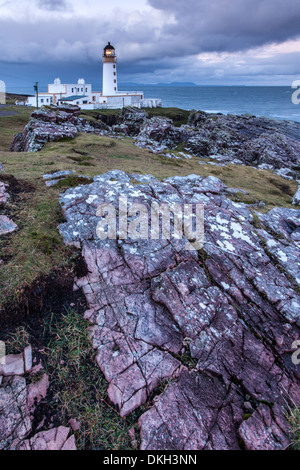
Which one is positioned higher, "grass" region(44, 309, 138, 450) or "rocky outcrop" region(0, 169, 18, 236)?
"rocky outcrop" region(0, 169, 18, 236)

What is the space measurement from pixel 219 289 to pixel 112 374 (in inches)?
190

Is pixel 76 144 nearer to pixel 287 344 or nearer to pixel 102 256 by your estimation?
pixel 102 256

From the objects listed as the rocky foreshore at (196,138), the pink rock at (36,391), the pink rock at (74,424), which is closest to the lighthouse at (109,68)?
the rocky foreshore at (196,138)

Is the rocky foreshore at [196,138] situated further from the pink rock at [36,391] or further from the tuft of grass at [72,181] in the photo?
the pink rock at [36,391]

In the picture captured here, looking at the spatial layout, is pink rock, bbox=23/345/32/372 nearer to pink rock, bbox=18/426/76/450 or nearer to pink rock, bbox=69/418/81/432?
pink rock, bbox=18/426/76/450

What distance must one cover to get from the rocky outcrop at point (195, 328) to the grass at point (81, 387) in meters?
0.27

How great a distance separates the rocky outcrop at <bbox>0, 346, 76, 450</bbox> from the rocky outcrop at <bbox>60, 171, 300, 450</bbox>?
5.03ft

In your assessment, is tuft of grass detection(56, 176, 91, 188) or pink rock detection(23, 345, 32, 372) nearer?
pink rock detection(23, 345, 32, 372)

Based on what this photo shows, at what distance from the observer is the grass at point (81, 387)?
6.17 metres

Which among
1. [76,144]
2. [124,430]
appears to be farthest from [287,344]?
[76,144]

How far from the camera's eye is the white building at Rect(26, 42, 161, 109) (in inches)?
3974

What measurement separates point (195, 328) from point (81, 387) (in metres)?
3.79

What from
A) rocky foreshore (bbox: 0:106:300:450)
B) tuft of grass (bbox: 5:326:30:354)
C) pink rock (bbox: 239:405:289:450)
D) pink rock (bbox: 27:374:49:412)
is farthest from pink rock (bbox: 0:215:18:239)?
pink rock (bbox: 239:405:289:450)

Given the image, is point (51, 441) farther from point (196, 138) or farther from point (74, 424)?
point (196, 138)
